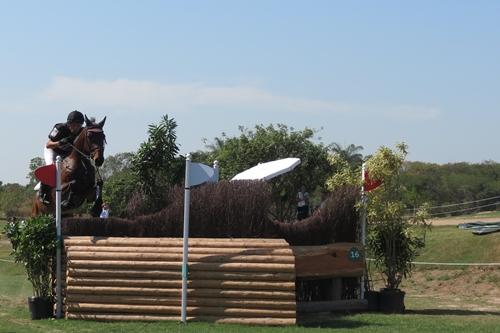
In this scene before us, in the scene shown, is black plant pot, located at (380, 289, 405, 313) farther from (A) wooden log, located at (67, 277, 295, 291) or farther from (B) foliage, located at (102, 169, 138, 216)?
(B) foliage, located at (102, 169, 138, 216)

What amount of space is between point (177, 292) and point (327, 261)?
9.28 ft

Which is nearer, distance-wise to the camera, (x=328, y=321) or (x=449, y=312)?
(x=328, y=321)

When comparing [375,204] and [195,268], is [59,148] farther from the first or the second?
[375,204]

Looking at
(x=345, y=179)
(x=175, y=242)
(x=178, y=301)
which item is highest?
(x=345, y=179)

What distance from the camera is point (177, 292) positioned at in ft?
39.3

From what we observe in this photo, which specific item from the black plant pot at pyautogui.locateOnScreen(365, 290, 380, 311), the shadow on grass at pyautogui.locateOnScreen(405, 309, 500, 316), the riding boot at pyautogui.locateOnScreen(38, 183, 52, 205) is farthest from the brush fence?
the shadow on grass at pyautogui.locateOnScreen(405, 309, 500, 316)

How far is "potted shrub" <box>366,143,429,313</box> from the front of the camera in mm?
14039

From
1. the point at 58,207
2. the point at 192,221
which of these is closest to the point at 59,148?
the point at 58,207

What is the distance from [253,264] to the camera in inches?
471

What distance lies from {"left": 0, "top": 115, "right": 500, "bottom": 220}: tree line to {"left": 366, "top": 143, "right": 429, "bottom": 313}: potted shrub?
36 cm

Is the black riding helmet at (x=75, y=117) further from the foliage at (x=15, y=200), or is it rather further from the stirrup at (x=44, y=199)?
the foliage at (x=15, y=200)

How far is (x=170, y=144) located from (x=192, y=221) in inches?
142

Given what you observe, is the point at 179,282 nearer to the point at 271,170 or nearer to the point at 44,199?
the point at 44,199

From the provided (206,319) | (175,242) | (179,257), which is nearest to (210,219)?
(175,242)
